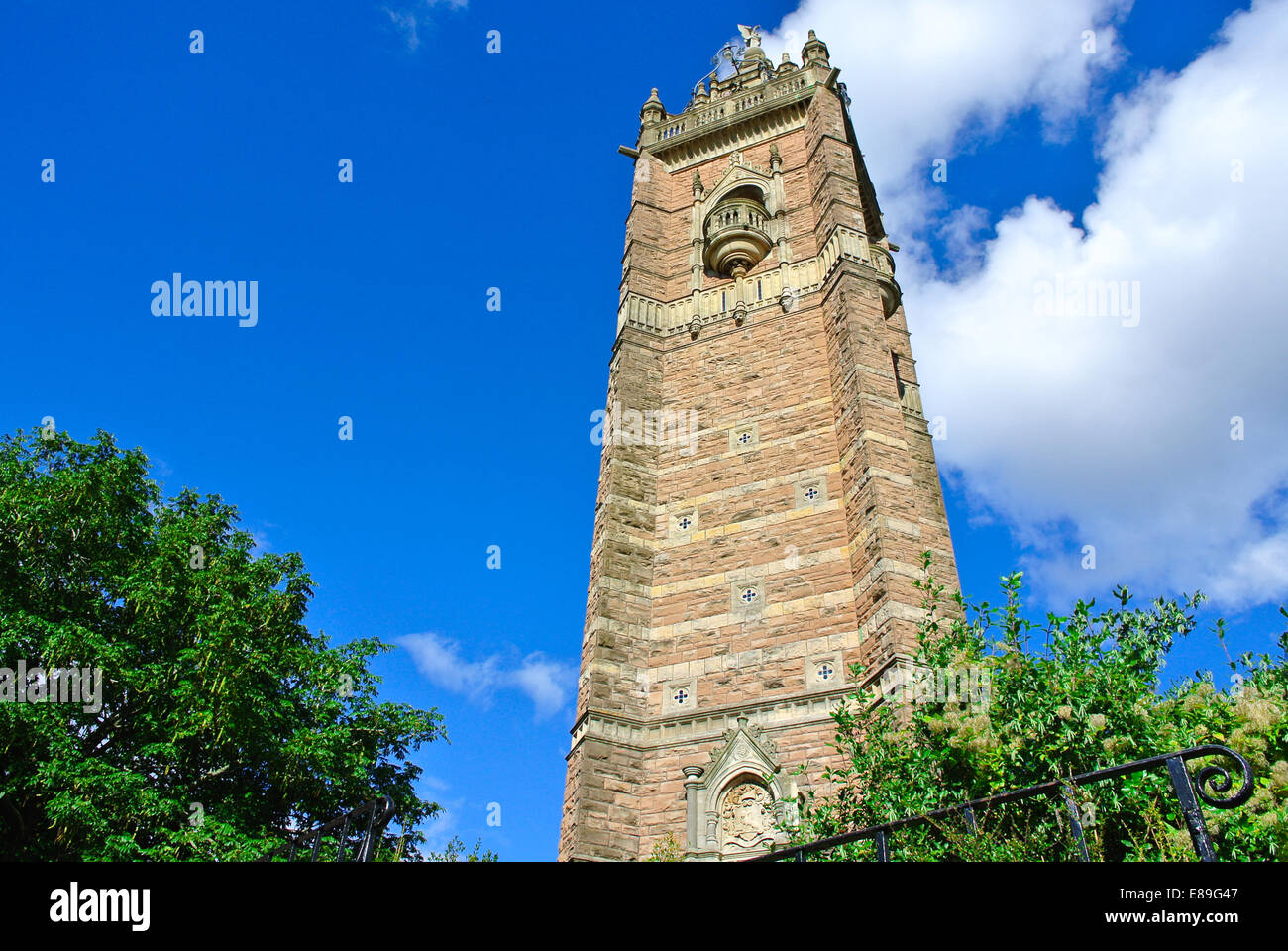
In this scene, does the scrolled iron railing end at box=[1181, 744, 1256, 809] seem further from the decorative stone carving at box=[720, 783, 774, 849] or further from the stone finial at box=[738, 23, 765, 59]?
the stone finial at box=[738, 23, 765, 59]

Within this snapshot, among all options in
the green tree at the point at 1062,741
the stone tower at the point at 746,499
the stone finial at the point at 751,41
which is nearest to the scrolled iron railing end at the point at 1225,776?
the green tree at the point at 1062,741

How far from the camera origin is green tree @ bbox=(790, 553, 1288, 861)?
28.2 ft

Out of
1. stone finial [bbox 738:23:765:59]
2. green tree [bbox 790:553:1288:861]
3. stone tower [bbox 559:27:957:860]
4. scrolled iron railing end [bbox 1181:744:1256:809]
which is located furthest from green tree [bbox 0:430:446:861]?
stone finial [bbox 738:23:765:59]

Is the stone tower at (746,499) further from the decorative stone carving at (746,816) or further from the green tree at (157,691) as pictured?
the green tree at (157,691)

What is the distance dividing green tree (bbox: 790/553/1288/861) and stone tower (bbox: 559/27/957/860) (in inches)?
89.5

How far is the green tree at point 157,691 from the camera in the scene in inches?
524

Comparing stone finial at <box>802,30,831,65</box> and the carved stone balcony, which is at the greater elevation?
stone finial at <box>802,30,831,65</box>

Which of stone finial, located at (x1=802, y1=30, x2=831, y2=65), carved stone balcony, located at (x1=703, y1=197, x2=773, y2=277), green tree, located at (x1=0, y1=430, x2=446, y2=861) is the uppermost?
stone finial, located at (x1=802, y1=30, x2=831, y2=65)

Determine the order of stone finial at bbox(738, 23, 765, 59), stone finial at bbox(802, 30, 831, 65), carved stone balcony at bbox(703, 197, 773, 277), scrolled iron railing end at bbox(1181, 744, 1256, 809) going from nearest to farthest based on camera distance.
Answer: scrolled iron railing end at bbox(1181, 744, 1256, 809) → carved stone balcony at bbox(703, 197, 773, 277) → stone finial at bbox(802, 30, 831, 65) → stone finial at bbox(738, 23, 765, 59)

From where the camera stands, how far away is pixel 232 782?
615 inches

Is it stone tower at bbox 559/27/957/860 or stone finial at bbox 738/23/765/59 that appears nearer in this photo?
stone tower at bbox 559/27/957/860

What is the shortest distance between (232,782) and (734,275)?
1654 centimetres

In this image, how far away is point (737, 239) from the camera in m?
23.5
